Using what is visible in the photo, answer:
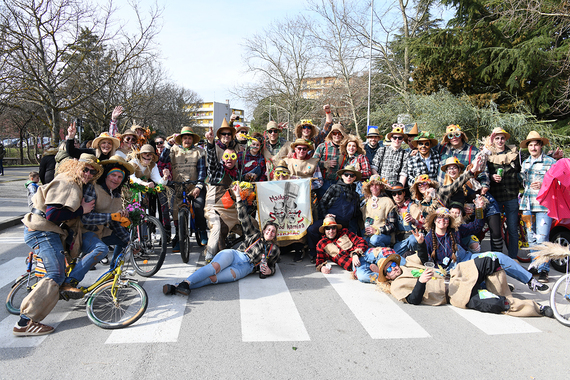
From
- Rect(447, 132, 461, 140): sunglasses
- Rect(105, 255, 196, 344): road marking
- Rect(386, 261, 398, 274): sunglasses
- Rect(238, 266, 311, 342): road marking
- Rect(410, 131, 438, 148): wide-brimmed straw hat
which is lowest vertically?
Rect(238, 266, 311, 342): road marking

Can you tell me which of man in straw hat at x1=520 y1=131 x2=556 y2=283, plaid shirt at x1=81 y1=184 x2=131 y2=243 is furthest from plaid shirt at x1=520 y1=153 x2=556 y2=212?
plaid shirt at x1=81 y1=184 x2=131 y2=243

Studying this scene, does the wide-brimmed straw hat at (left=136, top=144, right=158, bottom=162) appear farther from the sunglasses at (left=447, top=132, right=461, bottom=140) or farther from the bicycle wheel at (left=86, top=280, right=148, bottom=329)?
the sunglasses at (left=447, top=132, right=461, bottom=140)

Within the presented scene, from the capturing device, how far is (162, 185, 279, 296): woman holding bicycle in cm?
490

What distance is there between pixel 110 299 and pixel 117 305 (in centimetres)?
13

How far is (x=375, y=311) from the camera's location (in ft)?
14.3

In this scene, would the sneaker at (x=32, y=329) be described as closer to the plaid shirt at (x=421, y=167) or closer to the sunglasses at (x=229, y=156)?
the sunglasses at (x=229, y=156)

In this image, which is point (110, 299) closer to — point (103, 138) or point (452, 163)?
point (103, 138)

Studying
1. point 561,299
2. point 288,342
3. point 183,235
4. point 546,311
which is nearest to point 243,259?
point 183,235

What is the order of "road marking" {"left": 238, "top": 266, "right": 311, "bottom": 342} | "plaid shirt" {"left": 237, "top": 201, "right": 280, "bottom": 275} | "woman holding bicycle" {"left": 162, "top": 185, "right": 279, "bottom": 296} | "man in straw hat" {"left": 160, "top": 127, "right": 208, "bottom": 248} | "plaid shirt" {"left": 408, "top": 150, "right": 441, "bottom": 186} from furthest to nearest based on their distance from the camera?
"man in straw hat" {"left": 160, "top": 127, "right": 208, "bottom": 248} < "plaid shirt" {"left": 408, "top": 150, "right": 441, "bottom": 186} < "plaid shirt" {"left": 237, "top": 201, "right": 280, "bottom": 275} < "woman holding bicycle" {"left": 162, "top": 185, "right": 279, "bottom": 296} < "road marking" {"left": 238, "top": 266, "right": 311, "bottom": 342}

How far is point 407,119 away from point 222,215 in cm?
1359

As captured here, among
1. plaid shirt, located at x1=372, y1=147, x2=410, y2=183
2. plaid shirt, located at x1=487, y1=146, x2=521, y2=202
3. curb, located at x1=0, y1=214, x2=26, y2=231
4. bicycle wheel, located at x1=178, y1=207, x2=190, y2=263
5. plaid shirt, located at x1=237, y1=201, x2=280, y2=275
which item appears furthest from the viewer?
curb, located at x1=0, y1=214, x2=26, y2=231

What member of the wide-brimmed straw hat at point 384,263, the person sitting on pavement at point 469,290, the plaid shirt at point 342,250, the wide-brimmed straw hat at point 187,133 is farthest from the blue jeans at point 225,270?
the wide-brimmed straw hat at point 187,133

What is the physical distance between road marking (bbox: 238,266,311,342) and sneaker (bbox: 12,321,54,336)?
189cm

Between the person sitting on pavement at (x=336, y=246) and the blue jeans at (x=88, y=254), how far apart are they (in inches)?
122
